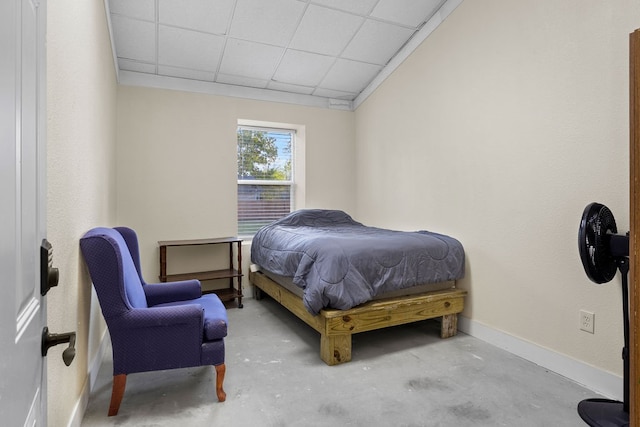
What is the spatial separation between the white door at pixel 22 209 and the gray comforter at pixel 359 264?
1.73 m

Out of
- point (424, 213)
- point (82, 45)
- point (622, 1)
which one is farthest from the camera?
point (424, 213)

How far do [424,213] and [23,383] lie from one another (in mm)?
3269

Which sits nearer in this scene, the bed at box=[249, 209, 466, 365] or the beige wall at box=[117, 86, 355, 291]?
the bed at box=[249, 209, 466, 365]

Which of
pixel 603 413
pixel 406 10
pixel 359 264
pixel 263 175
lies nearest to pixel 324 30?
pixel 406 10

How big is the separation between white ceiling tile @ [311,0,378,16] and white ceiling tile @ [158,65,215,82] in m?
1.47

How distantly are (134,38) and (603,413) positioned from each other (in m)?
4.31

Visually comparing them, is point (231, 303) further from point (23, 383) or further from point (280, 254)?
point (23, 383)

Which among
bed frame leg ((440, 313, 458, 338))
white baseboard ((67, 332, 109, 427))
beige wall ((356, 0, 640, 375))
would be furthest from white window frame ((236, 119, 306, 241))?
bed frame leg ((440, 313, 458, 338))

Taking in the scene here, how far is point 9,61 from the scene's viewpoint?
0.51 m

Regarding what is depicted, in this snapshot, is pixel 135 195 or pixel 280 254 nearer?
pixel 280 254

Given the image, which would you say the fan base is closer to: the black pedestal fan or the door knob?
the black pedestal fan

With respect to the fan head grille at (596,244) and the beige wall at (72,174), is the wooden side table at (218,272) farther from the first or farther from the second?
the fan head grille at (596,244)

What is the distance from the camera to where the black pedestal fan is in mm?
1666

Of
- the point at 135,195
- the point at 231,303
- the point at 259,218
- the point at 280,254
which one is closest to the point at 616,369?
the point at 280,254
